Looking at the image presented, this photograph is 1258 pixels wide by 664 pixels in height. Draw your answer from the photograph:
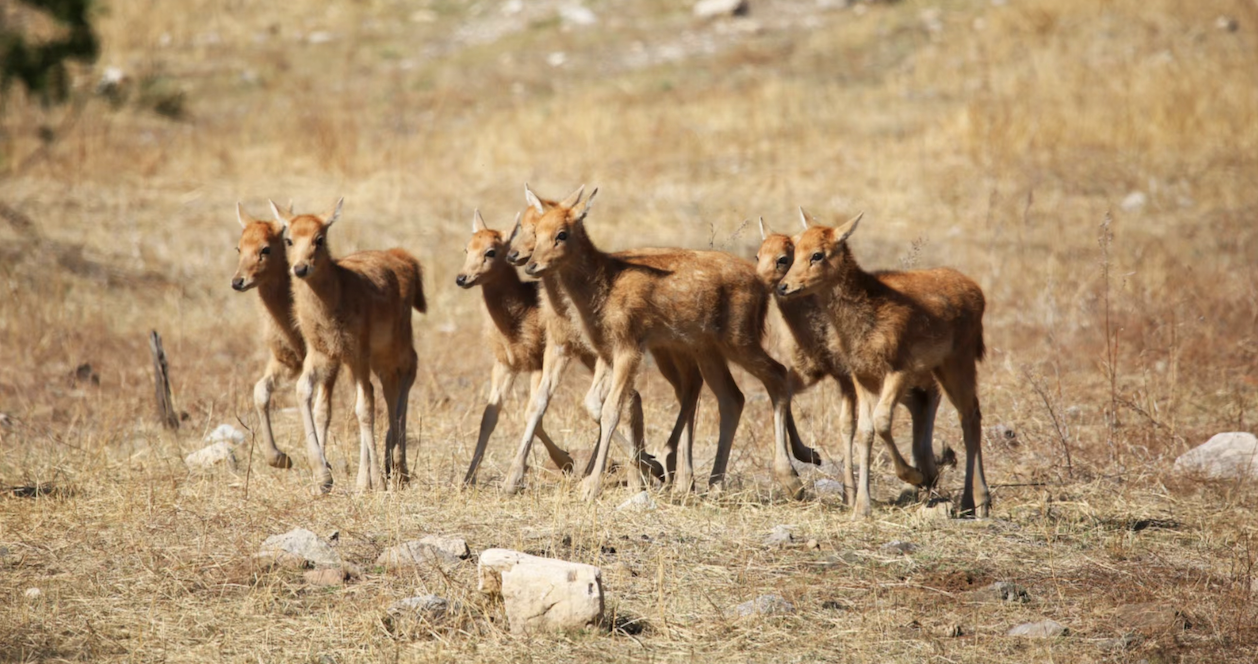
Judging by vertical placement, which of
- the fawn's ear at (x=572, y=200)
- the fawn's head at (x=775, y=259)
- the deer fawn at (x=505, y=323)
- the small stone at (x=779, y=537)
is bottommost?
the small stone at (x=779, y=537)

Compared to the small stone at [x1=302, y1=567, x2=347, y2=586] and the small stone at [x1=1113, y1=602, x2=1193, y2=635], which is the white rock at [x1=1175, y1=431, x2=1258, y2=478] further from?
the small stone at [x1=302, y1=567, x2=347, y2=586]

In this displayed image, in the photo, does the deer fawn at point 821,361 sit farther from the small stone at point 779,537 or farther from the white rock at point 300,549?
the white rock at point 300,549

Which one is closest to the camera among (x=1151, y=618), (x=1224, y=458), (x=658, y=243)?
(x=1151, y=618)

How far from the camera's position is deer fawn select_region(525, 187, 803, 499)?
917 centimetres

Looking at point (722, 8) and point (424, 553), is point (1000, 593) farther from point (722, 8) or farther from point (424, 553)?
point (722, 8)

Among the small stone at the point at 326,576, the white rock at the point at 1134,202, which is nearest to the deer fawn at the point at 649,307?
the small stone at the point at 326,576

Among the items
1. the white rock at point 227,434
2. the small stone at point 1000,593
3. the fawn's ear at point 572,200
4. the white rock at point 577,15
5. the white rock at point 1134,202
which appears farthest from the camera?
the white rock at point 577,15

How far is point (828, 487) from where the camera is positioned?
9602 mm

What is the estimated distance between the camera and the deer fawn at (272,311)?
9664mm

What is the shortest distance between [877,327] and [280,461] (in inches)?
181

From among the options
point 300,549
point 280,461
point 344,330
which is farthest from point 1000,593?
point 280,461

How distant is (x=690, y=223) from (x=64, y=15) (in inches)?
362

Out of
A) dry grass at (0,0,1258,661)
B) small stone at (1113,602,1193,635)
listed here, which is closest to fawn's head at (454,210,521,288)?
dry grass at (0,0,1258,661)

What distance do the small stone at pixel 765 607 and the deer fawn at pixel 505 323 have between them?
3.35 meters
